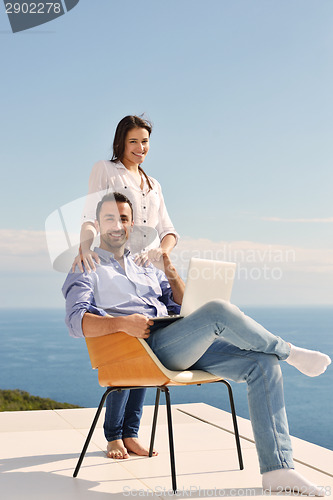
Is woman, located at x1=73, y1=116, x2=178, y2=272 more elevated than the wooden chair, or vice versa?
woman, located at x1=73, y1=116, x2=178, y2=272

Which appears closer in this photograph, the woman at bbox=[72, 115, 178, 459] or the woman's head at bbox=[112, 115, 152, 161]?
the woman at bbox=[72, 115, 178, 459]

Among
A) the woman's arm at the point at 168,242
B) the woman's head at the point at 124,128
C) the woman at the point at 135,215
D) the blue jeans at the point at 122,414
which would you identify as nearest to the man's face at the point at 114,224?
→ the woman at the point at 135,215

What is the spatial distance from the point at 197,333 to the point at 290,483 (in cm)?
57

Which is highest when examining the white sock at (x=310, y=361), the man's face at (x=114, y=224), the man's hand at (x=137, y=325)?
the man's face at (x=114, y=224)

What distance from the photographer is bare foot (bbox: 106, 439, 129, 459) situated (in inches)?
106

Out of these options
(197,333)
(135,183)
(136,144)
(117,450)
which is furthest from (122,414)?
(136,144)

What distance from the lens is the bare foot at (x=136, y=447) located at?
2.75 meters

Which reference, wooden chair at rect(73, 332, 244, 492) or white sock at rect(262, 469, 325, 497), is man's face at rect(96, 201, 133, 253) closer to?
wooden chair at rect(73, 332, 244, 492)

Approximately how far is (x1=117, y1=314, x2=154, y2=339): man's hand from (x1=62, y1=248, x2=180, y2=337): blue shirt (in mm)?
194

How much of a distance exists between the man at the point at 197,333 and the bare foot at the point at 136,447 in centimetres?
60

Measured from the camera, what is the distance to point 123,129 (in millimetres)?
2916

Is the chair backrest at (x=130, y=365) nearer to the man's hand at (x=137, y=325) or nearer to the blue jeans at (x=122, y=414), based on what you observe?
the man's hand at (x=137, y=325)

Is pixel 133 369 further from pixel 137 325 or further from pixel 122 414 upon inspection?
pixel 122 414

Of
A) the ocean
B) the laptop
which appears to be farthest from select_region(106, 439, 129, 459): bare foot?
the ocean
